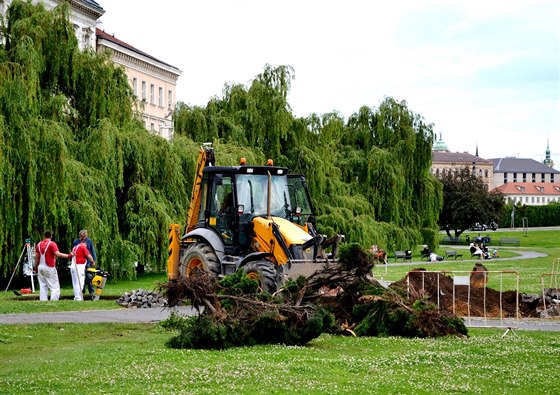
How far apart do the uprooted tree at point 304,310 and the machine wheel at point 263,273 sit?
3363 millimetres

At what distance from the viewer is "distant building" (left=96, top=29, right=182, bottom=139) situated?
281 ft

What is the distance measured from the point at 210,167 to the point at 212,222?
1.37m

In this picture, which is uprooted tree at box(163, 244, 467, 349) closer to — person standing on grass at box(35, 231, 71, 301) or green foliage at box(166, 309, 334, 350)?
green foliage at box(166, 309, 334, 350)

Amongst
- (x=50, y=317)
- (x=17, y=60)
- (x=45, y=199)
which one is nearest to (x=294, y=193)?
(x=50, y=317)

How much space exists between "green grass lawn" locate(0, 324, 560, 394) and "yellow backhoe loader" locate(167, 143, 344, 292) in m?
6.29

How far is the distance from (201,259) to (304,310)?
885 cm

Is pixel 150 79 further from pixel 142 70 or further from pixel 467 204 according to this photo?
pixel 467 204

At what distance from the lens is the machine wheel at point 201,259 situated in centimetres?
2399

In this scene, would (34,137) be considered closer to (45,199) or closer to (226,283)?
(45,199)

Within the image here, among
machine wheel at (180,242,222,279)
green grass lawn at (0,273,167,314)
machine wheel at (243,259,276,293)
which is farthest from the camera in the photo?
machine wheel at (180,242,222,279)

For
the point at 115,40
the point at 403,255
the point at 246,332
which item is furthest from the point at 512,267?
the point at 115,40

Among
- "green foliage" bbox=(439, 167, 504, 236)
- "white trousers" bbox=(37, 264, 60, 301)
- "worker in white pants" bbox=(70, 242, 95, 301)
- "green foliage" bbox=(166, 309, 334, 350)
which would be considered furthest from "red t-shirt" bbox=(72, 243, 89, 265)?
"green foliage" bbox=(439, 167, 504, 236)

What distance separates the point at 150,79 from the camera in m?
93.0

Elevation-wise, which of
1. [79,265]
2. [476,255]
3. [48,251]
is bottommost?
[476,255]
